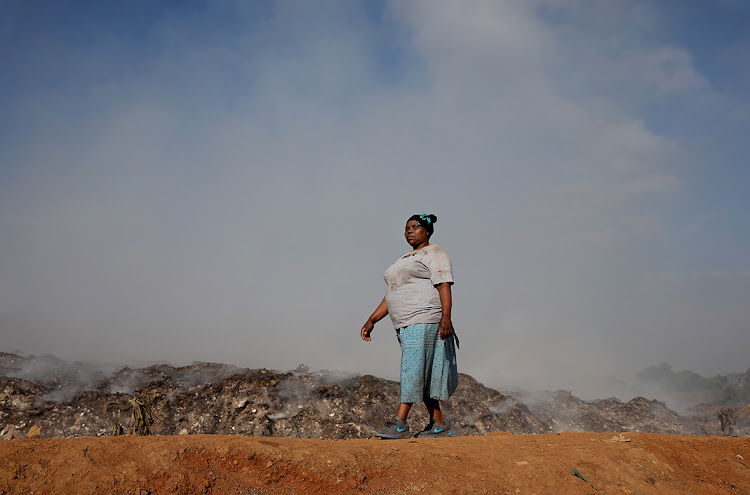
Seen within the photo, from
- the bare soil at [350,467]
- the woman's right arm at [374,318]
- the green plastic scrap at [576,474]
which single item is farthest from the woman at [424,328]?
the green plastic scrap at [576,474]

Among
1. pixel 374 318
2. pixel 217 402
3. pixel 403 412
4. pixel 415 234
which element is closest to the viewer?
pixel 403 412

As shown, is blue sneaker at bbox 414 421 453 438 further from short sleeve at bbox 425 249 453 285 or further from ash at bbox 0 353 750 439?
ash at bbox 0 353 750 439

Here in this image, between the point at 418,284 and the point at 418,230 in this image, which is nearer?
the point at 418,284

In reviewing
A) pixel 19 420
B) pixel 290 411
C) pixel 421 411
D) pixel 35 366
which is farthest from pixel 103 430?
pixel 421 411

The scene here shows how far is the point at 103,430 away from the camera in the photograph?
254 inches

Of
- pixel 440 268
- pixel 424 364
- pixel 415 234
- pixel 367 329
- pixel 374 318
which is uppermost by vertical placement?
pixel 415 234

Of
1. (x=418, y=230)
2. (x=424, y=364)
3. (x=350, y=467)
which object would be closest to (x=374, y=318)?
(x=424, y=364)

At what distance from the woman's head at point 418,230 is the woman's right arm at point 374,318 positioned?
0.72m

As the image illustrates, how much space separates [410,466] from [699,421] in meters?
10.7

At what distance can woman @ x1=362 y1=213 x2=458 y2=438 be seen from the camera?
15.3 feet

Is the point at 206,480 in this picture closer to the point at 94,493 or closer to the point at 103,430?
the point at 94,493

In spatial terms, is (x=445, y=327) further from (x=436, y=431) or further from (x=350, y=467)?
(x=350, y=467)

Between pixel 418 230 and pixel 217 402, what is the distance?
4.09 metres

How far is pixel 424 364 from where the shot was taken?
15.4 feet
